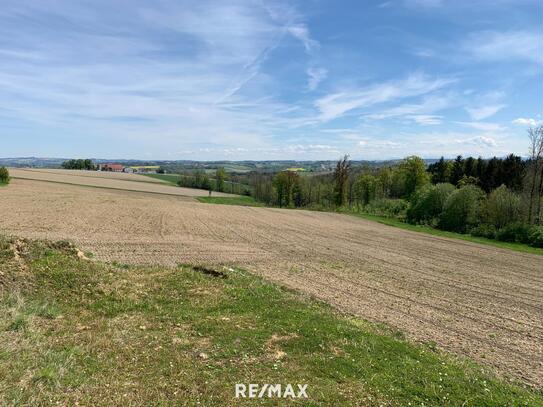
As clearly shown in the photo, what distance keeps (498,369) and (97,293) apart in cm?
980

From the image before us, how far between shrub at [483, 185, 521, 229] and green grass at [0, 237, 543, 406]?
3642 centimetres

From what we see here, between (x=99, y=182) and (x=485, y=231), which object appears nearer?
(x=485, y=231)

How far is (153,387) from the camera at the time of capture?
224 inches

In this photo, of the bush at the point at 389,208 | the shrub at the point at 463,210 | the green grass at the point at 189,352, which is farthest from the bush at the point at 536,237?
the green grass at the point at 189,352

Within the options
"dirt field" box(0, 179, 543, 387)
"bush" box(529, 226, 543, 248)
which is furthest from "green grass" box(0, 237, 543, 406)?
"bush" box(529, 226, 543, 248)

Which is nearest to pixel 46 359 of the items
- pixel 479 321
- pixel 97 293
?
pixel 97 293

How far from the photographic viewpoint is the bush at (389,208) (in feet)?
195

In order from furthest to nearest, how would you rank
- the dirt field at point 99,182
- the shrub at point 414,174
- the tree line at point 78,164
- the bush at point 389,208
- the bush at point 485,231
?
the tree line at point 78,164 < the dirt field at point 99,182 < the shrub at point 414,174 < the bush at point 389,208 < the bush at point 485,231

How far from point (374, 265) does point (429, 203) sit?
3374 centimetres

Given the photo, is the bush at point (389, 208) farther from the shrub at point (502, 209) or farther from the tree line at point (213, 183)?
the tree line at point (213, 183)

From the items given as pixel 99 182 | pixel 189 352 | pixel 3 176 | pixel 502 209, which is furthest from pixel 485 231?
pixel 99 182

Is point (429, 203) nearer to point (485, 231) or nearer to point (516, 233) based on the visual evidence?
point (485, 231)

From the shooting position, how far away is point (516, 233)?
3612 cm

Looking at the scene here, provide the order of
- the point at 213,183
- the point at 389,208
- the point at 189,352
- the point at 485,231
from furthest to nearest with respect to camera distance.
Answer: the point at 213,183 → the point at 389,208 → the point at 485,231 → the point at 189,352
